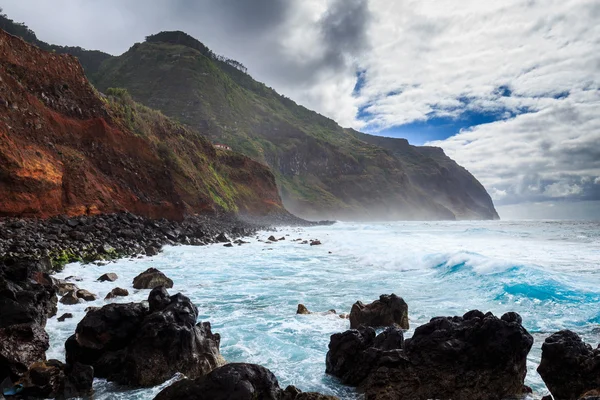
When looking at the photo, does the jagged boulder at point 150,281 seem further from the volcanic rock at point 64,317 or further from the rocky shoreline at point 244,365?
the rocky shoreline at point 244,365

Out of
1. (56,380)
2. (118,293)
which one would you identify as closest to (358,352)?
(56,380)

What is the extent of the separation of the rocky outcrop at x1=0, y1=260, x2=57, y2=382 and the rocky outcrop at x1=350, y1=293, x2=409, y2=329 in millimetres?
5809

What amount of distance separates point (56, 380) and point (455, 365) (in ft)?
17.5

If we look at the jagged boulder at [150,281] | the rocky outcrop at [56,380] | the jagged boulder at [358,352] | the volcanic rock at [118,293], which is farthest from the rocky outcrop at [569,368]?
the jagged boulder at [150,281]

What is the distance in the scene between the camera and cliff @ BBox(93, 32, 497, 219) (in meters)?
89.4

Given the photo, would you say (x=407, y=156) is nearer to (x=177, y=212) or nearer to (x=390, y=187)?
(x=390, y=187)

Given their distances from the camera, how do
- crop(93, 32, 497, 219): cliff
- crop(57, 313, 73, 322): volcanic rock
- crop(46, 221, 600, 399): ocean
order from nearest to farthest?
1. crop(46, 221, 600, 399): ocean
2. crop(57, 313, 73, 322): volcanic rock
3. crop(93, 32, 497, 219): cliff

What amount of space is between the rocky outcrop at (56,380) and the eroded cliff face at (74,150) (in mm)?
15525

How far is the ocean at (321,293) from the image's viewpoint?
6383 millimetres

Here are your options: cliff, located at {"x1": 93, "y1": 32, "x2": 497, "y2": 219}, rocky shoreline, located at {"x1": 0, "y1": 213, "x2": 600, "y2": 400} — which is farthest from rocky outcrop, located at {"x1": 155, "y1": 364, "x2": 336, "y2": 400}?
cliff, located at {"x1": 93, "y1": 32, "x2": 497, "y2": 219}

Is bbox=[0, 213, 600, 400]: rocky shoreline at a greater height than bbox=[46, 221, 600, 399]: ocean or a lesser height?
greater

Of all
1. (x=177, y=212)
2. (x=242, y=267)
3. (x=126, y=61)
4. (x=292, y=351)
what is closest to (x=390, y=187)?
(x=126, y=61)

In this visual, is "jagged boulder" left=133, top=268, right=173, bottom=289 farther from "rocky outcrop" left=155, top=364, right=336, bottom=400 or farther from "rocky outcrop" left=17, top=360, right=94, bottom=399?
"rocky outcrop" left=155, top=364, right=336, bottom=400

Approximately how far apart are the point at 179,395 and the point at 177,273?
10708mm
